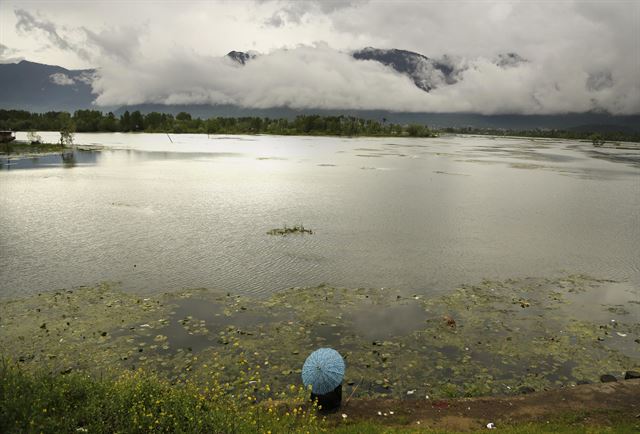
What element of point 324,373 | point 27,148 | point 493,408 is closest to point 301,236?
point 324,373

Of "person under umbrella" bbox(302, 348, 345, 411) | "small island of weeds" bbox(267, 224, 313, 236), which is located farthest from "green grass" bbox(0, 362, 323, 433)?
"small island of weeds" bbox(267, 224, 313, 236)

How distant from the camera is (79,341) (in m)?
20.7

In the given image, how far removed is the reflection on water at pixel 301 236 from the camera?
31.5 metres

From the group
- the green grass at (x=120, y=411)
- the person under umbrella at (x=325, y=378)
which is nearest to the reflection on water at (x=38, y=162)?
the green grass at (x=120, y=411)

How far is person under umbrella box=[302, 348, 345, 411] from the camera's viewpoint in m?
16.0

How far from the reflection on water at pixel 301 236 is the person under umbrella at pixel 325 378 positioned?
1286 cm

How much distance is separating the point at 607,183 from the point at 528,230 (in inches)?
2246

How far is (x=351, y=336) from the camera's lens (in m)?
22.5

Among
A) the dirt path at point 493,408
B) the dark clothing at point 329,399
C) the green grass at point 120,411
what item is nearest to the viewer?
the green grass at point 120,411

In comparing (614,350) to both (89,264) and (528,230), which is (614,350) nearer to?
(528,230)

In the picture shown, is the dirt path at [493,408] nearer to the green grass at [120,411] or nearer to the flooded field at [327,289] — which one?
the flooded field at [327,289]

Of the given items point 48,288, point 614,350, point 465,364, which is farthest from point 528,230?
point 48,288

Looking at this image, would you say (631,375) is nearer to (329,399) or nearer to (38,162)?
(329,399)

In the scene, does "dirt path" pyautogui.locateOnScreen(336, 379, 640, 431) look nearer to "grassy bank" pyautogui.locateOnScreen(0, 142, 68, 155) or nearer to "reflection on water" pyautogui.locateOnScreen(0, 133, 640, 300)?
"reflection on water" pyautogui.locateOnScreen(0, 133, 640, 300)
